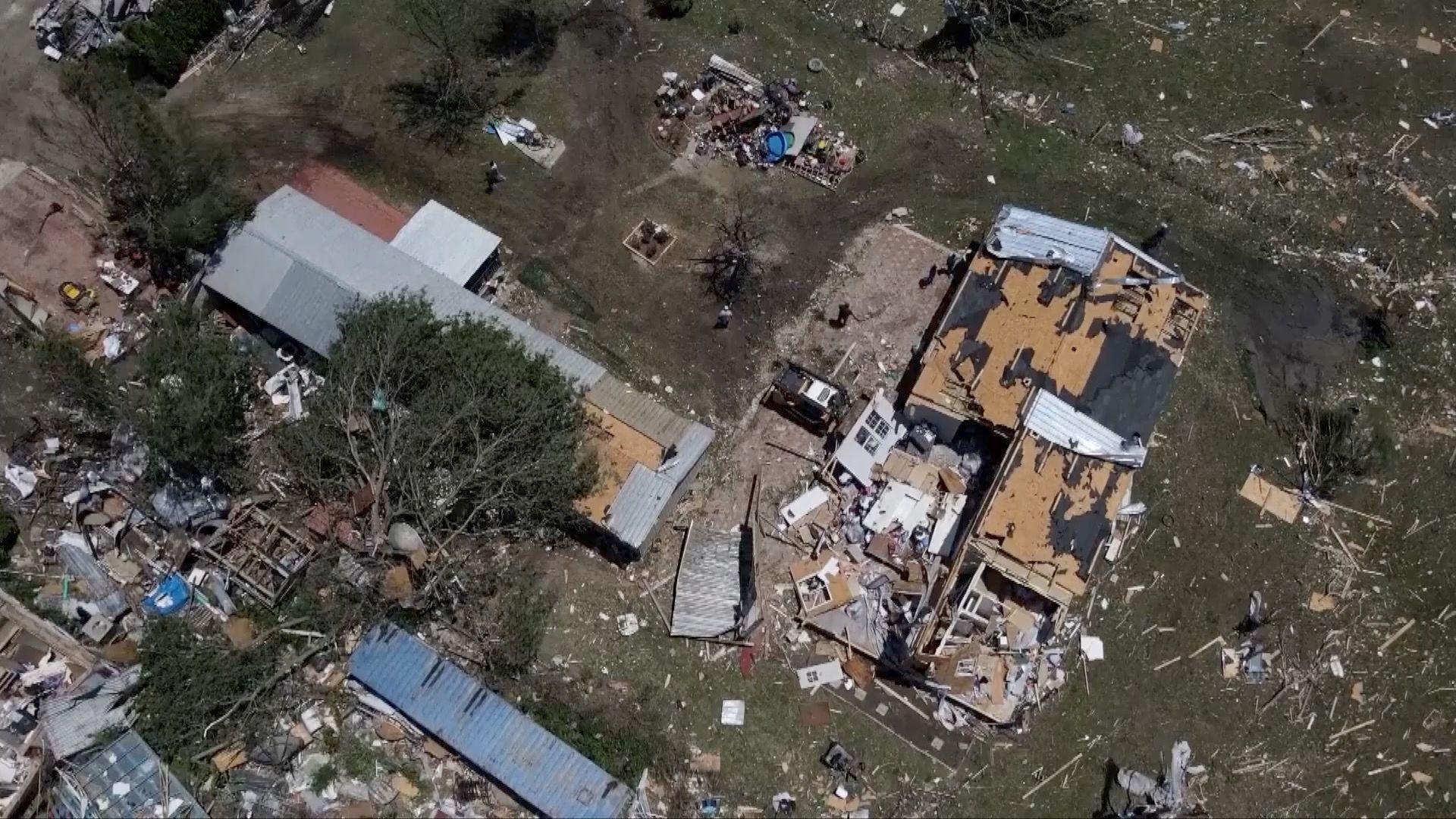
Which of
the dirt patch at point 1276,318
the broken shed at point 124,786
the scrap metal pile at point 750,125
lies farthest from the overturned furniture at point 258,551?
the dirt patch at point 1276,318

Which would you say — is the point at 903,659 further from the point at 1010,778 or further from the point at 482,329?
the point at 482,329

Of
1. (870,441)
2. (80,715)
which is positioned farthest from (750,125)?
(80,715)

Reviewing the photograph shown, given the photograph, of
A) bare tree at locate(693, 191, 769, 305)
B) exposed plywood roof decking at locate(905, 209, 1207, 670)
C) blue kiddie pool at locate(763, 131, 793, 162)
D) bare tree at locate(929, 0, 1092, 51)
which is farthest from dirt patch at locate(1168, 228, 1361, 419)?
bare tree at locate(693, 191, 769, 305)

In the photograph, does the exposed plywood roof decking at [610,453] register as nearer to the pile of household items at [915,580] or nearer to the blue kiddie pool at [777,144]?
the pile of household items at [915,580]

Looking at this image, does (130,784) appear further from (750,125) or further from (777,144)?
(750,125)

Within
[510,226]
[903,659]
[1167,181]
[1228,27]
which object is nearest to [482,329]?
[510,226]
